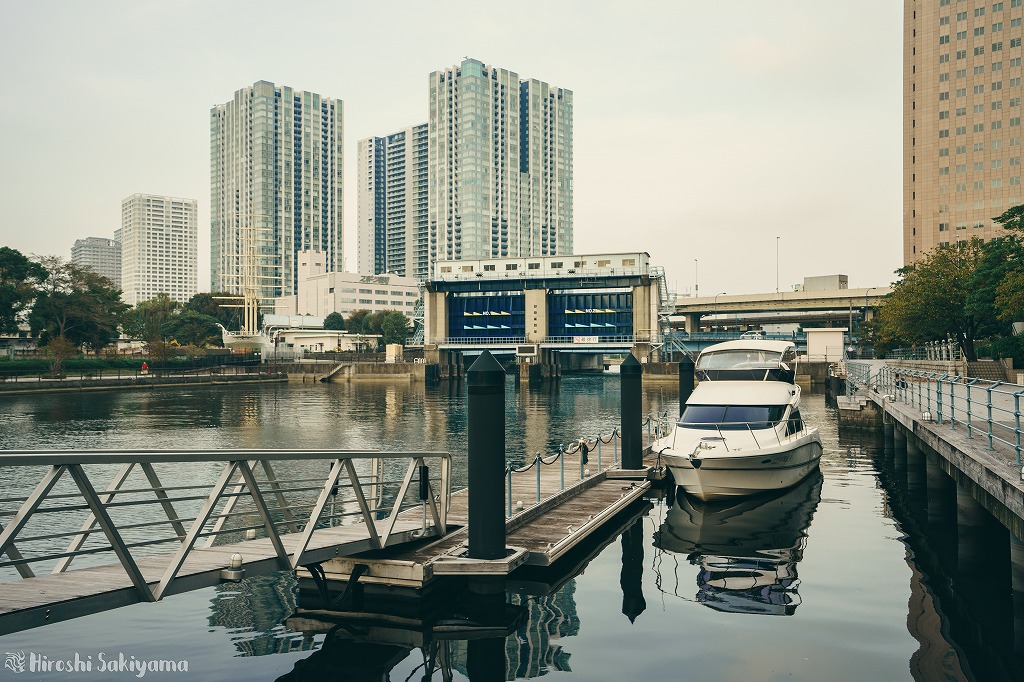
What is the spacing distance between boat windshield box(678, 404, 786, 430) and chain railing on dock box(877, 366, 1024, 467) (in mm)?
4734

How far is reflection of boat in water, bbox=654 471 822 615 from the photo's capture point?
16562 mm

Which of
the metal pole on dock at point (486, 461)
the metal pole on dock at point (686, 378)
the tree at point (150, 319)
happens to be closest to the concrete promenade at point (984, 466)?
the metal pole on dock at point (486, 461)

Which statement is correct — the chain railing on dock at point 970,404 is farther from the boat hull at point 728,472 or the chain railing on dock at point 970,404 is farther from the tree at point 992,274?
the tree at point 992,274

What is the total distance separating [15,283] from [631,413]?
112482 millimetres

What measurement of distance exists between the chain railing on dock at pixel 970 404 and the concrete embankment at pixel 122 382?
91.7 m

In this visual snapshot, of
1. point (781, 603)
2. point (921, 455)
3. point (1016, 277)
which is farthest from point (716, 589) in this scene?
point (1016, 277)

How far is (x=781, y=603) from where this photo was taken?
→ 16031 mm

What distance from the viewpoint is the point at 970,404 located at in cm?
2383

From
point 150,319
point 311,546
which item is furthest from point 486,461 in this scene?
point 150,319

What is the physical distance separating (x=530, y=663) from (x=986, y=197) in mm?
164020

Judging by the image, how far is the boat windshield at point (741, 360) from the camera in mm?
33938

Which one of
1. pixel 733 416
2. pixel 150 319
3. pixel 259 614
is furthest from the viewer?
pixel 150 319

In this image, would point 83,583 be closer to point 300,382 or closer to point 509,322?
point 300,382

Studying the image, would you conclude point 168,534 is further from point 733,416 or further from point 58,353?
point 58,353
